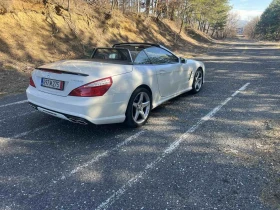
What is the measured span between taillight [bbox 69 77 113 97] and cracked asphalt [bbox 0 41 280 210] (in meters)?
0.76

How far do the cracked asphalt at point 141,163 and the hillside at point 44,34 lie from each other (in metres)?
3.71

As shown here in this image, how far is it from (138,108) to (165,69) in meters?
1.14

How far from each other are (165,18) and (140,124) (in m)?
29.8

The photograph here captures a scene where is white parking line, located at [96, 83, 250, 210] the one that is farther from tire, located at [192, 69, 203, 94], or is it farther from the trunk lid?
the trunk lid

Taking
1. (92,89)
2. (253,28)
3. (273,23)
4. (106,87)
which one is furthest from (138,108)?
(253,28)

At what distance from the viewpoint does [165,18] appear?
31.4 metres

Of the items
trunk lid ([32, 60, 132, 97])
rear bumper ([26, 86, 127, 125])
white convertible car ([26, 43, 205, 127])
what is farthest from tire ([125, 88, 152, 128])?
trunk lid ([32, 60, 132, 97])

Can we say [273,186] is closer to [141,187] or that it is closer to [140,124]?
[141,187]

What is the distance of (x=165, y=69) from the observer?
4.77 metres

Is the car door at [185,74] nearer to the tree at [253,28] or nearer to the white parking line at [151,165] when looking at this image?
the white parking line at [151,165]

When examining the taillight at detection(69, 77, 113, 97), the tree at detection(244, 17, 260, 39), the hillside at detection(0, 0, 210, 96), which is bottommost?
the taillight at detection(69, 77, 113, 97)

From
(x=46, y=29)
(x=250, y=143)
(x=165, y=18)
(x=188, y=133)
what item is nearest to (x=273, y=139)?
(x=250, y=143)

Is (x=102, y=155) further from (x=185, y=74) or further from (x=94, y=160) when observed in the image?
(x=185, y=74)

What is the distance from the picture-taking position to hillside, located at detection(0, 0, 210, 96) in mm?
9047
